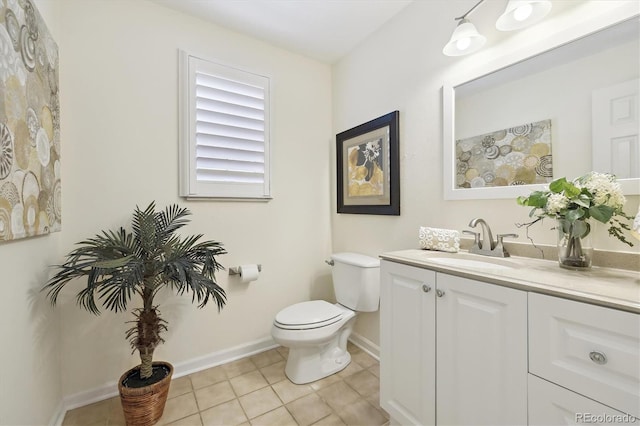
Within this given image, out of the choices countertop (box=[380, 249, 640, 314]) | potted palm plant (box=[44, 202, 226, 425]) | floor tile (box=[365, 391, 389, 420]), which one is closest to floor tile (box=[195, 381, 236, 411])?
potted palm plant (box=[44, 202, 226, 425])

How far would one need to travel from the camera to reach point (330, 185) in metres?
2.51

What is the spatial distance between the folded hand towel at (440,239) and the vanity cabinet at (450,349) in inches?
12.7

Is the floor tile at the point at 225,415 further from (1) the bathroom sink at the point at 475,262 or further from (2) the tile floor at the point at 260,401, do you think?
(1) the bathroom sink at the point at 475,262

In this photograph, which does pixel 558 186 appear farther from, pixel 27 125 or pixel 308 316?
pixel 27 125

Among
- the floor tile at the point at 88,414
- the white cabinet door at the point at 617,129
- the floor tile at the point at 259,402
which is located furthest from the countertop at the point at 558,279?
the floor tile at the point at 88,414

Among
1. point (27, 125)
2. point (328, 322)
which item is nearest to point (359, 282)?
point (328, 322)

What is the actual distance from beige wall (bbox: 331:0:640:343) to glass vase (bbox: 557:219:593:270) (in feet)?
0.43

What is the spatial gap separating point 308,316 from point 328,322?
134mm

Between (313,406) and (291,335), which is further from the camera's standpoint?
(291,335)

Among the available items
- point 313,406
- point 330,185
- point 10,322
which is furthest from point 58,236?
point 330,185

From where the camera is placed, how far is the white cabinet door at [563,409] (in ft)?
2.29

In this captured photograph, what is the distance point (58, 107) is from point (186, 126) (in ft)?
2.07

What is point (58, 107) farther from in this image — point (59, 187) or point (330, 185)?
point (330, 185)

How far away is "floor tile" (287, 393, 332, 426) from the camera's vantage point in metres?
1.43
